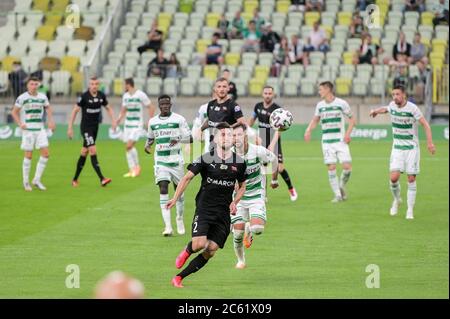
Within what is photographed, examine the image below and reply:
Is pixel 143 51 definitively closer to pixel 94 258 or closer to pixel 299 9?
pixel 299 9

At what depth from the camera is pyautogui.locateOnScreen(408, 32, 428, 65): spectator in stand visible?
3553 centimetres

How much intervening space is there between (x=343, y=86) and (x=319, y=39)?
2231 mm

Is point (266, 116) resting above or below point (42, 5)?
below

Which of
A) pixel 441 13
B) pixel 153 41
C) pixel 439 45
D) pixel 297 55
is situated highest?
pixel 441 13

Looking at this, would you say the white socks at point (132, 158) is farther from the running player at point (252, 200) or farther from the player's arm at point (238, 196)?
the player's arm at point (238, 196)

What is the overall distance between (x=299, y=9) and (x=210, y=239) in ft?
87.1

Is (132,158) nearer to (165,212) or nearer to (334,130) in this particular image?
(334,130)

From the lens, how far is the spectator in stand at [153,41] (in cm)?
3734

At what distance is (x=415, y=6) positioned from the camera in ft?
124

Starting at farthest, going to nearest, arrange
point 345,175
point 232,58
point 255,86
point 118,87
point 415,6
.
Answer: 1. point 415,6
2. point 232,58
3. point 118,87
4. point 255,86
5. point 345,175

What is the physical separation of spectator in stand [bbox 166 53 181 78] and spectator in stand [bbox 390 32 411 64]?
7.05m

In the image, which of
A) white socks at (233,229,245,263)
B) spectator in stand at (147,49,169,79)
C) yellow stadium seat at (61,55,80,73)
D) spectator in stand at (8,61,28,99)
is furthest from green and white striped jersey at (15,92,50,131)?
yellow stadium seat at (61,55,80,73)

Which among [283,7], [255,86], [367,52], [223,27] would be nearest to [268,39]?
[255,86]

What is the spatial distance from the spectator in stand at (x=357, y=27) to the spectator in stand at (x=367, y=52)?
73cm
